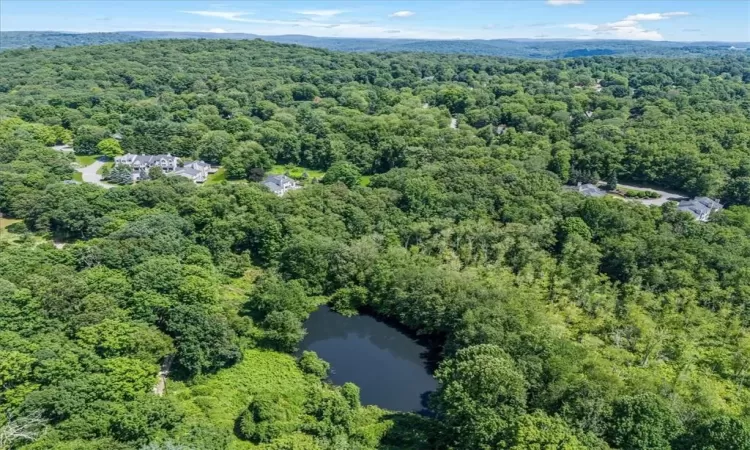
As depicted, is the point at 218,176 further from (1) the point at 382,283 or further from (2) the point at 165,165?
(1) the point at 382,283

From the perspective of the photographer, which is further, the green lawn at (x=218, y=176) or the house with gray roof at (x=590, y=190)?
the green lawn at (x=218, y=176)

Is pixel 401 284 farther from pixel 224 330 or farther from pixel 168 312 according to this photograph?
pixel 168 312

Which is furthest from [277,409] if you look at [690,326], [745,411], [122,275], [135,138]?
[135,138]

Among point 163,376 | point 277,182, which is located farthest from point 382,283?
point 277,182

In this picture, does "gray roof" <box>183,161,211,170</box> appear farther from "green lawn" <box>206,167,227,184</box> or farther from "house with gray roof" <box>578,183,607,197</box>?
"house with gray roof" <box>578,183,607,197</box>

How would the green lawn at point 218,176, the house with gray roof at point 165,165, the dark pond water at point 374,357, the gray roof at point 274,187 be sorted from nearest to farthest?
1. the dark pond water at point 374,357
2. the gray roof at point 274,187
3. the house with gray roof at point 165,165
4. the green lawn at point 218,176

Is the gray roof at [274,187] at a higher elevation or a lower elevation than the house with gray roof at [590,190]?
lower

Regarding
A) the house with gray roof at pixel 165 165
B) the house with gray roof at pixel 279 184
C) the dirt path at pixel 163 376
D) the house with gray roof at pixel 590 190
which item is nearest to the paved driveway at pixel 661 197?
the house with gray roof at pixel 590 190

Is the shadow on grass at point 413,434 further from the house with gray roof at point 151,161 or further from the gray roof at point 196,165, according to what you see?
the house with gray roof at point 151,161
